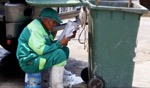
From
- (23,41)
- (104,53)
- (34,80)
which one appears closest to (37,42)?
(23,41)

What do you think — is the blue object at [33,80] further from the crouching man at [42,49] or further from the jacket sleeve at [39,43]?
the jacket sleeve at [39,43]

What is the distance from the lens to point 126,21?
13.7ft

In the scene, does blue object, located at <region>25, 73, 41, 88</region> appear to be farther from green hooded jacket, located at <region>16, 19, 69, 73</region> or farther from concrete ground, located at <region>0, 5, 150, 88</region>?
concrete ground, located at <region>0, 5, 150, 88</region>

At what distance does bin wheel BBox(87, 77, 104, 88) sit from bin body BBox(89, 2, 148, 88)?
5cm

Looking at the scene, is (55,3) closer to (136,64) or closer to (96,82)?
(96,82)

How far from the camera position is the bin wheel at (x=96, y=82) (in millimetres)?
4363

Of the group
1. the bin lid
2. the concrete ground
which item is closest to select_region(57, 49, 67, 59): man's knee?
the bin lid

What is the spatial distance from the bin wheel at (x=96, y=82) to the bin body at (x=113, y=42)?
0.05 meters

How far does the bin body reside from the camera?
4.18 meters

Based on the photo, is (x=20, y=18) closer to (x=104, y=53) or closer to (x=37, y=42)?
(x=37, y=42)

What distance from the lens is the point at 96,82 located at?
172 inches

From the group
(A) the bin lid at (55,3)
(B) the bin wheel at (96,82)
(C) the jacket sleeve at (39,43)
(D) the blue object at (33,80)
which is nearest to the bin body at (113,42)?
(B) the bin wheel at (96,82)

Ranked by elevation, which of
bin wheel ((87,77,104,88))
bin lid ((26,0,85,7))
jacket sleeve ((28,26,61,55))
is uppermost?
bin lid ((26,0,85,7))

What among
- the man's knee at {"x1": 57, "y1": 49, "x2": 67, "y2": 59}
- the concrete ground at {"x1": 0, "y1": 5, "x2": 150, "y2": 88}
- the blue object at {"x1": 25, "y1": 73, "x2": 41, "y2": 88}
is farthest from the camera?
the concrete ground at {"x1": 0, "y1": 5, "x2": 150, "y2": 88}
